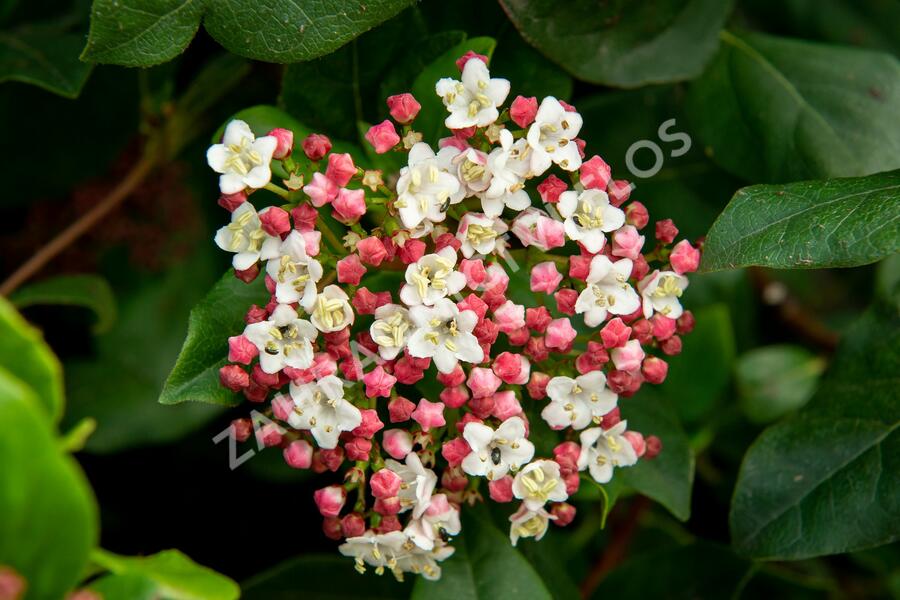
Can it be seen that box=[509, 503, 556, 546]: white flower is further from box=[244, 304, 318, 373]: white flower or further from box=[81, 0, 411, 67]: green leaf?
box=[81, 0, 411, 67]: green leaf

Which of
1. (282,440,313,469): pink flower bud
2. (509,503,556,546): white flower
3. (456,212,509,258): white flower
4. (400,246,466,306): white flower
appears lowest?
(509,503,556,546): white flower

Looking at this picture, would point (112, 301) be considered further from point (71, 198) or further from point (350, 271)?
point (350, 271)

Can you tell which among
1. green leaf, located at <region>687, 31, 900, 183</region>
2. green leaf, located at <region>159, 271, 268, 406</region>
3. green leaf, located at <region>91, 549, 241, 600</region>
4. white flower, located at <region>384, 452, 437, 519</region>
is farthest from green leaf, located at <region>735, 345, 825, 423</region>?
green leaf, located at <region>91, 549, 241, 600</region>

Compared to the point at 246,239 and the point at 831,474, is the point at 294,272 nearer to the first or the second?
the point at 246,239

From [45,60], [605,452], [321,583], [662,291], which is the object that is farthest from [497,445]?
[45,60]

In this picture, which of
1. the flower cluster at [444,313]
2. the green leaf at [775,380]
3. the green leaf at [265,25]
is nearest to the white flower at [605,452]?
the flower cluster at [444,313]

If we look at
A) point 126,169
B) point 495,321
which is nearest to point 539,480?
point 495,321

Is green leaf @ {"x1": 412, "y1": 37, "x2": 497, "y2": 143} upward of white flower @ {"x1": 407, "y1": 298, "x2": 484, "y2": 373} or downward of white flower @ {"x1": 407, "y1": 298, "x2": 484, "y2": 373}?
upward
